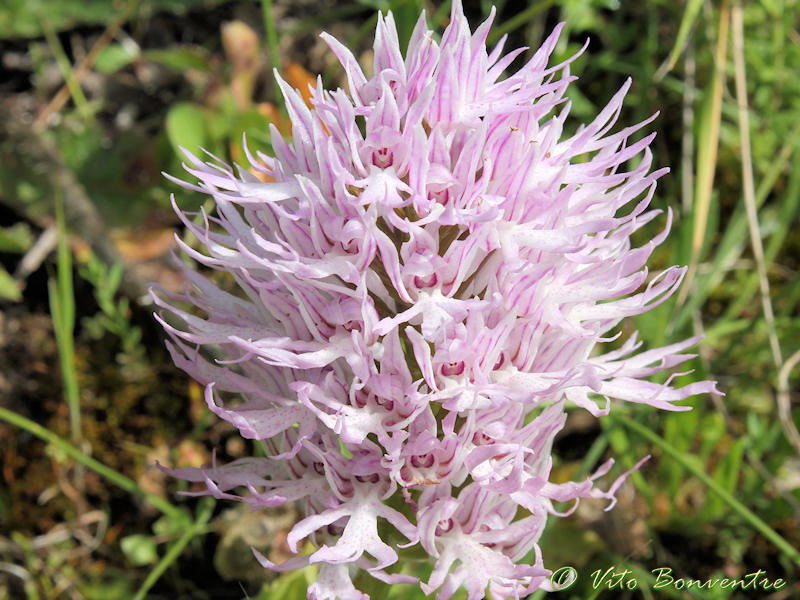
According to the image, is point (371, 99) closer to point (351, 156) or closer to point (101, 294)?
point (351, 156)

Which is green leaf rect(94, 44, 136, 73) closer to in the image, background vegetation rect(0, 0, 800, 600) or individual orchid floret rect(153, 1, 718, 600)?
background vegetation rect(0, 0, 800, 600)

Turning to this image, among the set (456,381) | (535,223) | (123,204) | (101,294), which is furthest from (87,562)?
(535,223)

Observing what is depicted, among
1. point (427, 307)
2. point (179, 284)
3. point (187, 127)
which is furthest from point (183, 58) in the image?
point (427, 307)

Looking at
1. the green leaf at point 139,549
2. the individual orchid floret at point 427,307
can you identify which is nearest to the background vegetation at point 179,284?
the green leaf at point 139,549

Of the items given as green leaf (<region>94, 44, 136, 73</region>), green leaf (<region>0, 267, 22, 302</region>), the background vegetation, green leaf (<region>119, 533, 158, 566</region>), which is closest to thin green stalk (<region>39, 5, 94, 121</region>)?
the background vegetation

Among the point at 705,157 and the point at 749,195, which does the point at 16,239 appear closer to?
the point at 705,157

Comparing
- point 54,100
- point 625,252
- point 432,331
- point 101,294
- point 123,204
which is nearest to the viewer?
point 432,331
